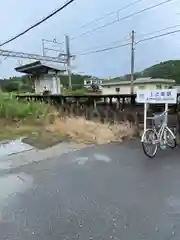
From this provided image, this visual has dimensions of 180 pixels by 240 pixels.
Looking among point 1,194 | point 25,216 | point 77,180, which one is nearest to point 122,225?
point 25,216

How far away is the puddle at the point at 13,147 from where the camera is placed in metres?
5.65

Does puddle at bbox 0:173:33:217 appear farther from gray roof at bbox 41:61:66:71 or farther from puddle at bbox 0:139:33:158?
gray roof at bbox 41:61:66:71

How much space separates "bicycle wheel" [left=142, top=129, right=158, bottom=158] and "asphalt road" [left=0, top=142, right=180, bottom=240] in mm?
177

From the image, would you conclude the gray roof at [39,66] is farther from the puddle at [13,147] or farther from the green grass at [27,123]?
the puddle at [13,147]

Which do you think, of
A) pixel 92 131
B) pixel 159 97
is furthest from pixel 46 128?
pixel 159 97

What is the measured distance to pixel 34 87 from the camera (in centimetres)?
3130

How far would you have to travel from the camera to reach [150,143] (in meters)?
5.19

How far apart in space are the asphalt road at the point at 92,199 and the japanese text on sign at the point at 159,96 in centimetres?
142

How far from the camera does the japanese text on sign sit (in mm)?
5572

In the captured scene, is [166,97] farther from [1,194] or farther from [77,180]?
[1,194]

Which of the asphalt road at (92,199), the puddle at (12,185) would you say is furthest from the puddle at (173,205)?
the puddle at (12,185)

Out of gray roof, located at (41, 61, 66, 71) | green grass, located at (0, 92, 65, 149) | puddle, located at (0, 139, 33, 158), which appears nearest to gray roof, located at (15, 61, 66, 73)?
gray roof, located at (41, 61, 66, 71)

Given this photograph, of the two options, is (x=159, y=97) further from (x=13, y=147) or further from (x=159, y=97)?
(x=13, y=147)

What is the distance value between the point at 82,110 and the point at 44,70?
1928cm
